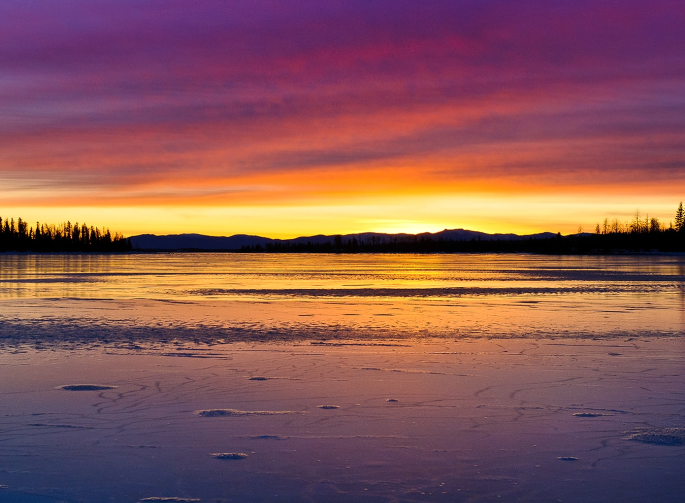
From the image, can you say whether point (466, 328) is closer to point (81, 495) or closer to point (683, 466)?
point (683, 466)

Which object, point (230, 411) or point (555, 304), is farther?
point (555, 304)

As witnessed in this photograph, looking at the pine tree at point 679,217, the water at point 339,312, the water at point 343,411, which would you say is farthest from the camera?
the pine tree at point 679,217

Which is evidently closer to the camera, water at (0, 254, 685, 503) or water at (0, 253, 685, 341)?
water at (0, 254, 685, 503)

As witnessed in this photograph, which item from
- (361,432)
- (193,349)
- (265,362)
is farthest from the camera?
(193,349)

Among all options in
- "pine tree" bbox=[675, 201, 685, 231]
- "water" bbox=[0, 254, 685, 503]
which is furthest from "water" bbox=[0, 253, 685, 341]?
"pine tree" bbox=[675, 201, 685, 231]

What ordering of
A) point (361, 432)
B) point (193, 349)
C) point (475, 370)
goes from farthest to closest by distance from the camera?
point (193, 349) → point (475, 370) → point (361, 432)

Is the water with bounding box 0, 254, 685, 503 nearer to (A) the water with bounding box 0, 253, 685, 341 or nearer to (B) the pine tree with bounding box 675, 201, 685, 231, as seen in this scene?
(A) the water with bounding box 0, 253, 685, 341

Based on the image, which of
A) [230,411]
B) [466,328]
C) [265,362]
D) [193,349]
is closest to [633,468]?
[230,411]

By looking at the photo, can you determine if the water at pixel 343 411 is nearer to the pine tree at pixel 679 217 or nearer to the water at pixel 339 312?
the water at pixel 339 312

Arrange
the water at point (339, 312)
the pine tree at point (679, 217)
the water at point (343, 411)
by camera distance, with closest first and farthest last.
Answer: the water at point (343, 411) < the water at point (339, 312) < the pine tree at point (679, 217)

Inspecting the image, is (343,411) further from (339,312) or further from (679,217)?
(679,217)

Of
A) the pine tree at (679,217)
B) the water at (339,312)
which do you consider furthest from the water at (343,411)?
the pine tree at (679,217)

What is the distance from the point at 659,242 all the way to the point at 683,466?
165124 millimetres

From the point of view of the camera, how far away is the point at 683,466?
5082 mm
